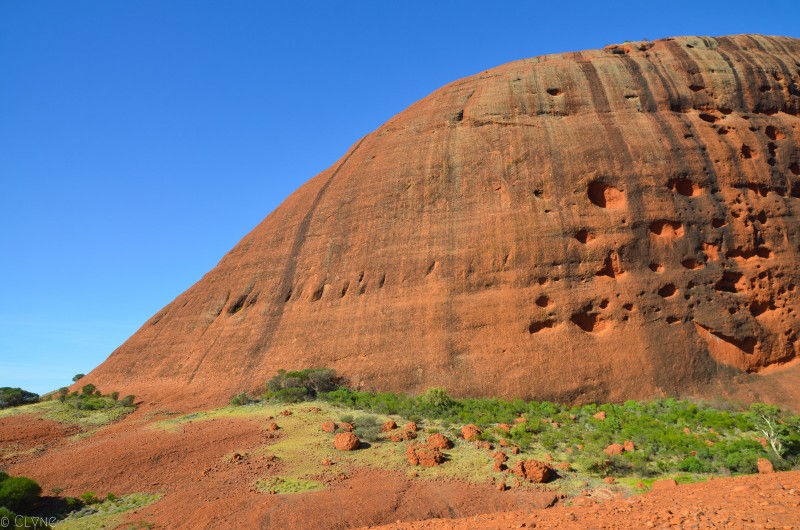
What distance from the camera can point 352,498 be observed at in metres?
10.2

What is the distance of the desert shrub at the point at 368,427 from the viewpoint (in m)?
13.4

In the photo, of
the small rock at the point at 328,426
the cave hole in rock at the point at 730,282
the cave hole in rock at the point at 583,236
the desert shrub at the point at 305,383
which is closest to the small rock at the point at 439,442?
the small rock at the point at 328,426

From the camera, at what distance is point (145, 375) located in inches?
890

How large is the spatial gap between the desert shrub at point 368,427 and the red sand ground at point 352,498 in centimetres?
194

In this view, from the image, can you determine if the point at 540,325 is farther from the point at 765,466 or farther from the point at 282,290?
the point at 282,290

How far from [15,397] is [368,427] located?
63.8ft

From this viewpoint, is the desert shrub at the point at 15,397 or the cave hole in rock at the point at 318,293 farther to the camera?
the desert shrub at the point at 15,397

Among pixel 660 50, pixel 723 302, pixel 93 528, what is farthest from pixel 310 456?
pixel 660 50

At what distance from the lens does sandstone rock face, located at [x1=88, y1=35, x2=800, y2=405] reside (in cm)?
1731

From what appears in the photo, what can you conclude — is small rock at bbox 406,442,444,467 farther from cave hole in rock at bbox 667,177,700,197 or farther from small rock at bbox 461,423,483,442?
cave hole in rock at bbox 667,177,700,197

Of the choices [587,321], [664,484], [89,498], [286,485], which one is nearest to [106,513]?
[89,498]

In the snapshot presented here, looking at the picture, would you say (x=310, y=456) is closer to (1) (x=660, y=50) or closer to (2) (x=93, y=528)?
(2) (x=93, y=528)

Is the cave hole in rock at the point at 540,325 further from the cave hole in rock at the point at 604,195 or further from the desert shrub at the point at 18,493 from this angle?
the desert shrub at the point at 18,493

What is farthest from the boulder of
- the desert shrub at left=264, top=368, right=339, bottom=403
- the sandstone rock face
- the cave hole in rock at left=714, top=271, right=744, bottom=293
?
the cave hole in rock at left=714, top=271, right=744, bottom=293
